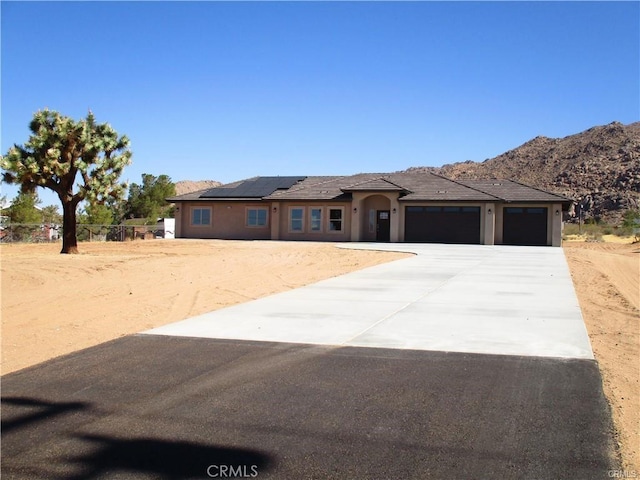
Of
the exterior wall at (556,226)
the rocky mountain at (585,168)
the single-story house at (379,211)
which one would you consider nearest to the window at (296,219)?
the single-story house at (379,211)

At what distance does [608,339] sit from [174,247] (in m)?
28.1

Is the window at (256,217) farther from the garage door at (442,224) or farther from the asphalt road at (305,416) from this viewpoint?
the asphalt road at (305,416)

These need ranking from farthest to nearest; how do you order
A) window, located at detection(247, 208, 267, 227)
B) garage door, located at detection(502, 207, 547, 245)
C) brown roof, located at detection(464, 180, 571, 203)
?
window, located at detection(247, 208, 267, 227), garage door, located at detection(502, 207, 547, 245), brown roof, located at detection(464, 180, 571, 203)

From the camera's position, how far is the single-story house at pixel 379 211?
39.5 meters

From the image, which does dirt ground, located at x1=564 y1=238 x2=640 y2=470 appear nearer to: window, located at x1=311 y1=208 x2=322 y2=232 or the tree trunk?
the tree trunk

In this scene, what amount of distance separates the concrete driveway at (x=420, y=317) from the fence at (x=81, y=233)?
30.5 metres

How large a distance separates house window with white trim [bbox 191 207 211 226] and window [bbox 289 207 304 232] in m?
6.46

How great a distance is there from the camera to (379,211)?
42375 millimetres

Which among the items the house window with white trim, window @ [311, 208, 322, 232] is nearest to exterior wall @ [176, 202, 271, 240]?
the house window with white trim

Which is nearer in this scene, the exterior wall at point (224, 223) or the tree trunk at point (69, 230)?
the tree trunk at point (69, 230)

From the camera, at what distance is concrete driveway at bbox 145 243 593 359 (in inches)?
362

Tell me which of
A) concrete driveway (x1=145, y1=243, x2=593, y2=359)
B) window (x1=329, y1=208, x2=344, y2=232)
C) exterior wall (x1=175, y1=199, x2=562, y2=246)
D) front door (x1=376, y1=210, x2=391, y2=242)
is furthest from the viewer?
window (x1=329, y1=208, x2=344, y2=232)

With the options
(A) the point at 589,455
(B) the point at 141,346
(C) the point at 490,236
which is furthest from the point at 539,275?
(C) the point at 490,236

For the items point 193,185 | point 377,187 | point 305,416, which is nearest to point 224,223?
point 377,187
